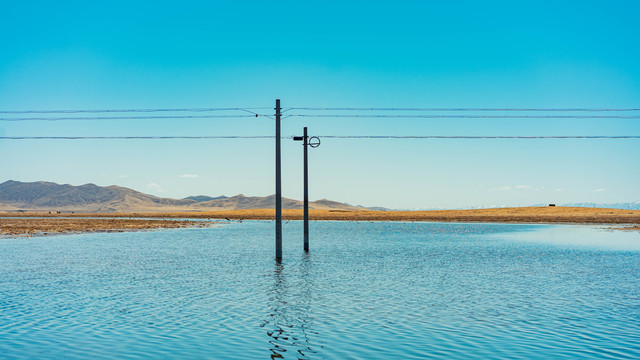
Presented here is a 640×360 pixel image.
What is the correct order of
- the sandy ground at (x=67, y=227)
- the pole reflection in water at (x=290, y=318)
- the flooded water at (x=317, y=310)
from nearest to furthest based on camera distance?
the pole reflection in water at (x=290, y=318), the flooded water at (x=317, y=310), the sandy ground at (x=67, y=227)

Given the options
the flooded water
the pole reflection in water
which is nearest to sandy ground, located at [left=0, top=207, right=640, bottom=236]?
the flooded water

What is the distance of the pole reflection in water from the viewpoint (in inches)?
428

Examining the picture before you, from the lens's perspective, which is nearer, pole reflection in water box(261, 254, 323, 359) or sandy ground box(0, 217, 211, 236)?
pole reflection in water box(261, 254, 323, 359)

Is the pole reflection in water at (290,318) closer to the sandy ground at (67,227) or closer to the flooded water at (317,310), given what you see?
the flooded water at (317,310)

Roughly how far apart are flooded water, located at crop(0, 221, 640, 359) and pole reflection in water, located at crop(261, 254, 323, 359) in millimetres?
42

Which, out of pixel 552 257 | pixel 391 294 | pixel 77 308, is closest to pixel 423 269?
pixel 391 294

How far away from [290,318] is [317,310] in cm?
136

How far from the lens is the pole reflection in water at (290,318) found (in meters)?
10.9

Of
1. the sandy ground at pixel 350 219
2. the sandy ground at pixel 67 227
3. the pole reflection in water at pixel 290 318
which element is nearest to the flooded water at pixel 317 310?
the pole reflection in water at pixel 290 318

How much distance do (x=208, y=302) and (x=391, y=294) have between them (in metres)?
6.25

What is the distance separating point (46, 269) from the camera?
25.2m

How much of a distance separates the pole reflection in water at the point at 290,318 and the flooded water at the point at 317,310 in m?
0.04

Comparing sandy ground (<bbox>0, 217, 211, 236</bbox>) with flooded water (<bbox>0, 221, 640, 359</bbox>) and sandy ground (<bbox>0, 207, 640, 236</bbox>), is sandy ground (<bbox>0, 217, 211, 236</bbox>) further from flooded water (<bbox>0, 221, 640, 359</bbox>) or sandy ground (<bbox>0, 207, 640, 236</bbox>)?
flooded water (<bbox>0, 221, 640, 359</bbox>)

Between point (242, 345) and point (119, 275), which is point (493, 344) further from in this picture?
point (119, 275)
